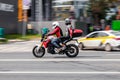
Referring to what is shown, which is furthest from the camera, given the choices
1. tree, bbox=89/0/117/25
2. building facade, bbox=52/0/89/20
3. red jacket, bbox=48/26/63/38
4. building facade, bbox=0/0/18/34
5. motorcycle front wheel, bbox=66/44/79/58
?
tree, bbox=89/0/117/25

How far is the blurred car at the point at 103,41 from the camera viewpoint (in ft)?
81.4

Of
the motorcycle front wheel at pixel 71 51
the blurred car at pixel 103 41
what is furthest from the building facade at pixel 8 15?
the motorcycle front wheel at pixel 71 51

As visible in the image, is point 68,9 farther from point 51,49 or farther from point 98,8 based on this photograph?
point 51,49

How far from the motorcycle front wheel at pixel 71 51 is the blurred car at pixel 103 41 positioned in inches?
210

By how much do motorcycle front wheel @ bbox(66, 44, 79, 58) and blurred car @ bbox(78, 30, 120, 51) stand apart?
17.5 feet

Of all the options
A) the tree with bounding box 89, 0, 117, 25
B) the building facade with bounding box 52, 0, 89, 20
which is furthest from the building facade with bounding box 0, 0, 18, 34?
the tree with bounding box 89, 0, 117, 25

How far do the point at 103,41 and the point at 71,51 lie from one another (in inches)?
235

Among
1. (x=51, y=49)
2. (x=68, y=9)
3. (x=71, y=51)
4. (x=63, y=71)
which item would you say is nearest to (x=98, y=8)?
(x=68, y=9)

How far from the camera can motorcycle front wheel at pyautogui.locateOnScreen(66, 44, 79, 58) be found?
775 inches

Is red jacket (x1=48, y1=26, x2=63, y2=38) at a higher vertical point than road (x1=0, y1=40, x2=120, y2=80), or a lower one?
higher

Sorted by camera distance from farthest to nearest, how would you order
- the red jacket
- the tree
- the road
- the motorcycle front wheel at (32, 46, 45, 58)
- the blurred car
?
the tree
the blurred car
the red jacket
the motorcycle front wheel at (32, 46, 45, 58)
the road

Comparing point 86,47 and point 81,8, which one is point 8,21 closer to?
point 81,8

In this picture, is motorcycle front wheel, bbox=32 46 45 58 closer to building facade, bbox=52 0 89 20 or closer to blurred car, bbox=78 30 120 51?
blurred car, bbox=78 30 120 51
